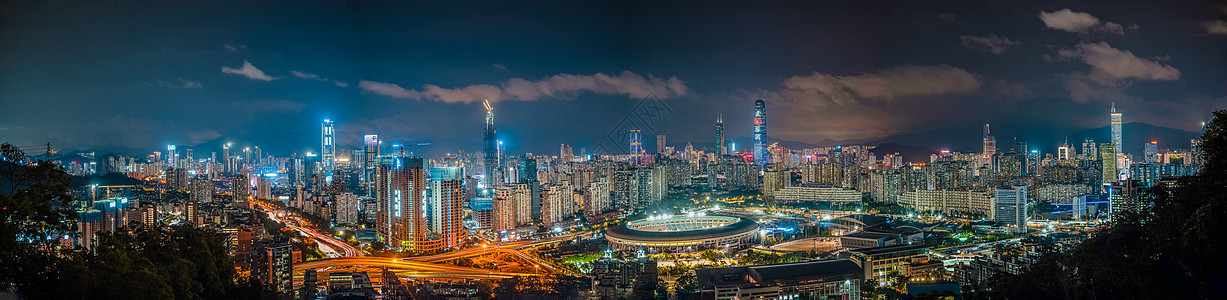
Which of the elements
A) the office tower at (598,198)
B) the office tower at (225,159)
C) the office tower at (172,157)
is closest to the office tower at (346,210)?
the office tower at (172,157)

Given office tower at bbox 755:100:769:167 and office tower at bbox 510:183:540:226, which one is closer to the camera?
office tower at bbox 510:183:540:226

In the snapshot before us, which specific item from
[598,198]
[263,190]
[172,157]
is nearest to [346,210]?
[172,157]

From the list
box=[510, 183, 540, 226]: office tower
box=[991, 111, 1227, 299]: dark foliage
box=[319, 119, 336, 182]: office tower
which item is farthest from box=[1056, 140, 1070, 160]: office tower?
box=[319, 119, 336, 182]: office tower

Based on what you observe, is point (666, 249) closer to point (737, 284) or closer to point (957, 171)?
point (737, 284)

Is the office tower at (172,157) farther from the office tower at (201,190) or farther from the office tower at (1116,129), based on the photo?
the office tower at (1116,129)

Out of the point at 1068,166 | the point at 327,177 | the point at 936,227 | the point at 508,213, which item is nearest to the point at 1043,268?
the point at 936,227

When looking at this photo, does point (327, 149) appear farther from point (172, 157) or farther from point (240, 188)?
point (172, 157)

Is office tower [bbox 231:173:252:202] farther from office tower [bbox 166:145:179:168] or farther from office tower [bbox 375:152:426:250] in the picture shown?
office tower [bbox 375:152:426:250]
